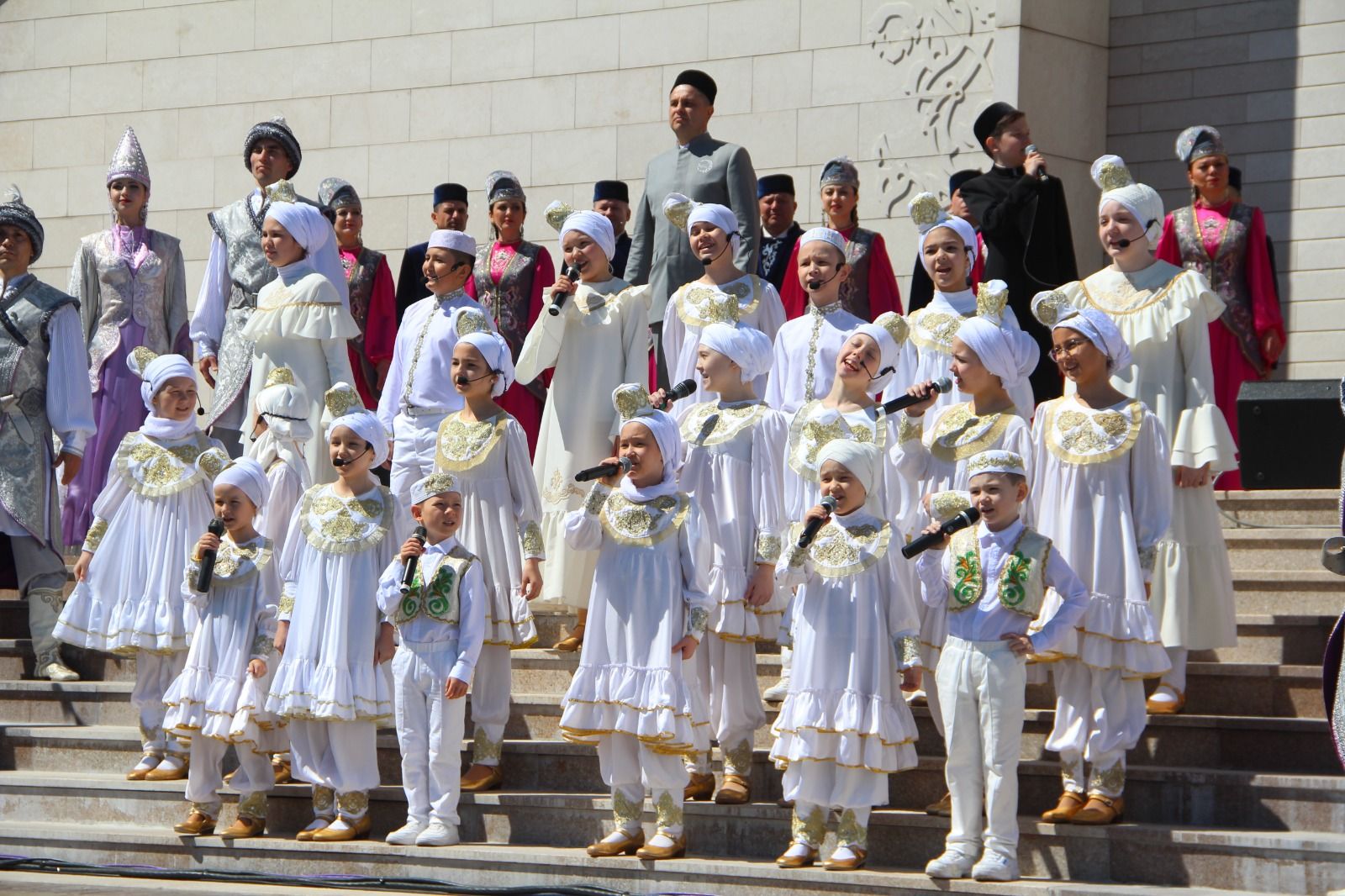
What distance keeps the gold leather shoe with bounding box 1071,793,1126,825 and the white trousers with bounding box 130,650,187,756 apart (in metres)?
3.68

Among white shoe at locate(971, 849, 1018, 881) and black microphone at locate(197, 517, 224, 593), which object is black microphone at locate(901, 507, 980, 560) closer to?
white shoe at locate(971, 849, 1018, 881)

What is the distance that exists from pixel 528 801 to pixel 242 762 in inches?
45.7

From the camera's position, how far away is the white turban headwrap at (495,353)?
824 centimetres

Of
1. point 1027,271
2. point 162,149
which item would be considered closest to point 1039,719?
point 1027,271

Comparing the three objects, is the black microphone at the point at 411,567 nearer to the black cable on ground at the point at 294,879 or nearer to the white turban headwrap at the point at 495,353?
the white turban headwrap at the point at 495,353

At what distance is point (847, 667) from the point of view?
7152 millimetres

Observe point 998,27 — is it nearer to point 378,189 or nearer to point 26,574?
point 378,189

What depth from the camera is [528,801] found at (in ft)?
25.4

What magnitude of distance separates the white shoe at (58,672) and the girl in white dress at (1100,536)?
453 centimetres

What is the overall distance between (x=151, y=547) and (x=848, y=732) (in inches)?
134

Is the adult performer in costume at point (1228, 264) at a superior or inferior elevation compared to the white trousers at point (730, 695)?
superior

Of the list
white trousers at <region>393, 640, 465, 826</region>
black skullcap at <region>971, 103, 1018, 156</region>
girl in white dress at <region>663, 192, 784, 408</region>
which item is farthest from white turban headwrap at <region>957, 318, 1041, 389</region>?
black skullcap at <region>971, 103, 1018, 156</region>

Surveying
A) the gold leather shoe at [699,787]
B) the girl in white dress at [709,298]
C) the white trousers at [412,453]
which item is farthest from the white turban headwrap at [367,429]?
the gold leather shoe at [699,787]

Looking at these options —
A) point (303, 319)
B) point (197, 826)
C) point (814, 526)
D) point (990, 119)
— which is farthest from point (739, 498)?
point (990, 119)
